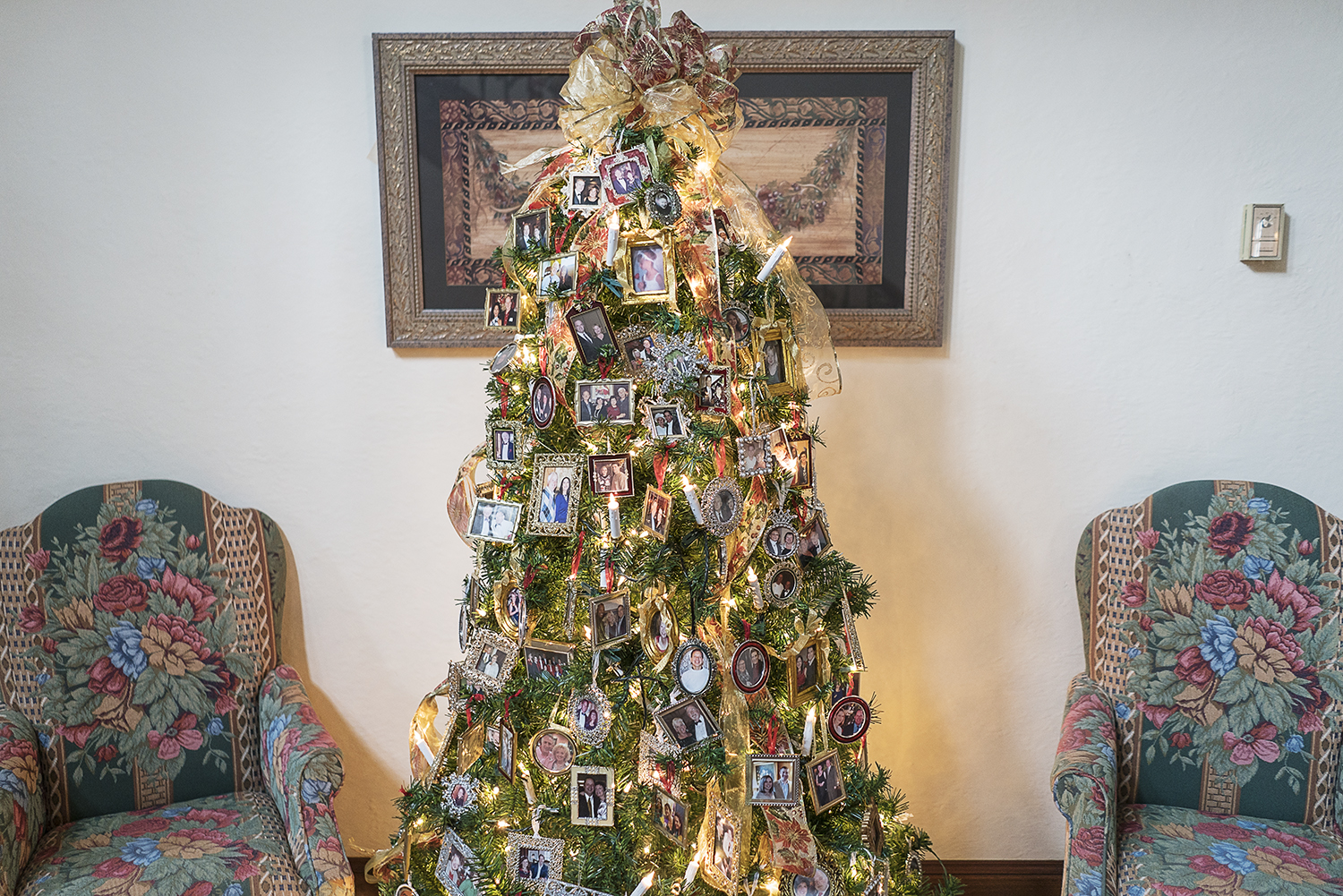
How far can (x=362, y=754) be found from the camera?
7.33 ft

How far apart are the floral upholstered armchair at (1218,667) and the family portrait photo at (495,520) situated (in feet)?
4.03

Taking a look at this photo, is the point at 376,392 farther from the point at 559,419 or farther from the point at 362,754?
the point at 362,754

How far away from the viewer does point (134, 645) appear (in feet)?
6.42

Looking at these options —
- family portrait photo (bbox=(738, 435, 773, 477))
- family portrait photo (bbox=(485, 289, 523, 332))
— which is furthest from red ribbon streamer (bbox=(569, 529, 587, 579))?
family portrait photo (bbox=(485, 289, 523, 332))

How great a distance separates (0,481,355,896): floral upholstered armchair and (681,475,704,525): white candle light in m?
0.92

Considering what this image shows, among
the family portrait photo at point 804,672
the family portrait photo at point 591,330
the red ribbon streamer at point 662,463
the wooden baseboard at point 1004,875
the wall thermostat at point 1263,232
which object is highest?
the wall thermostat at point 1263,232

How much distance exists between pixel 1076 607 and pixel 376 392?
72.8 inches

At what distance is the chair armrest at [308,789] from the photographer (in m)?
1.63

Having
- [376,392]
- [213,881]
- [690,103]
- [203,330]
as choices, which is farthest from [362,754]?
[690,103]

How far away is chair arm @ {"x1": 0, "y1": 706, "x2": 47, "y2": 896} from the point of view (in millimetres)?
1609

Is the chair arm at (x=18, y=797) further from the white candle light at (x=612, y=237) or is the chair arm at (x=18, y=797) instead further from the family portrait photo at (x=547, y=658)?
the white candle light at (x=612, y=237)

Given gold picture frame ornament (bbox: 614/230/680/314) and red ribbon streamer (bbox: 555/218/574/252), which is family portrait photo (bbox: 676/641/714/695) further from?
red ribbon streamer (bbox: 555/218/574/252)

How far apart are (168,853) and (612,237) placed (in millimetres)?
1470

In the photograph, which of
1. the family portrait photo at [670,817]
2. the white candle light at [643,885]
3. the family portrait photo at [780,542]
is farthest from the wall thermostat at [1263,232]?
the white candle light at [643,885]
